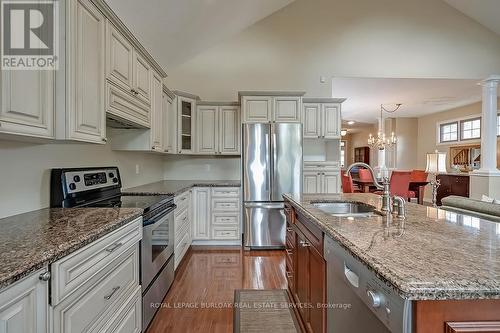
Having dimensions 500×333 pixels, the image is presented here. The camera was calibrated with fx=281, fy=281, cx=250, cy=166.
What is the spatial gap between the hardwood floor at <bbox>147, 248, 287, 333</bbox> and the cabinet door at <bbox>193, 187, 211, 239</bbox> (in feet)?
0.79

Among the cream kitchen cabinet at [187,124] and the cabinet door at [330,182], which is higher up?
the cream kitchen cabinet at [187,124]

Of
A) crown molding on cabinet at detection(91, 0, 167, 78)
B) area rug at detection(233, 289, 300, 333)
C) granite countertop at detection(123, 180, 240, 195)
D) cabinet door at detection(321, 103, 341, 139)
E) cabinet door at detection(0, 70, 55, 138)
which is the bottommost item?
area rug at detection(233, 289, 300, 333)

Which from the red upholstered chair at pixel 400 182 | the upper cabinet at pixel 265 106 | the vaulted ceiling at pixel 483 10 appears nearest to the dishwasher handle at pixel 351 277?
the upper cabinet at pixel 265 106

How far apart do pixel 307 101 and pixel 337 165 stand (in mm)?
1145

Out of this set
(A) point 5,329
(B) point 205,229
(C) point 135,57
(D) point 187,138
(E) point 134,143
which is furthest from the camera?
(D) point 187,138

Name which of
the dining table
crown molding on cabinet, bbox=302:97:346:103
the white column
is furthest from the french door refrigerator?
the white column

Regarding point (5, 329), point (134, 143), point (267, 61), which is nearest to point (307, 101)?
point (267, 61)

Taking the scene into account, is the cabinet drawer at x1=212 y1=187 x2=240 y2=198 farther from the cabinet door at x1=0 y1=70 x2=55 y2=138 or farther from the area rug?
the cabinet door at x1=0 y1=70 x2=55 y2=138

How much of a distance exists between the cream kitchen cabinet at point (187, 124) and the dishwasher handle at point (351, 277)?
3.45 m

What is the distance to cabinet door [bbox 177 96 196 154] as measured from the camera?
4.25 meters

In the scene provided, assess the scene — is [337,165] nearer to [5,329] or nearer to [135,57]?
[135,57]

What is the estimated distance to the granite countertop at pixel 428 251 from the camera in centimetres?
74

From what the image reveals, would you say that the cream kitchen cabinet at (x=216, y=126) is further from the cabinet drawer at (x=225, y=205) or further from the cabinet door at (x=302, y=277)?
the cabinet door at (x=302, y=277)

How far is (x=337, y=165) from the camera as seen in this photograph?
4.54 metres
